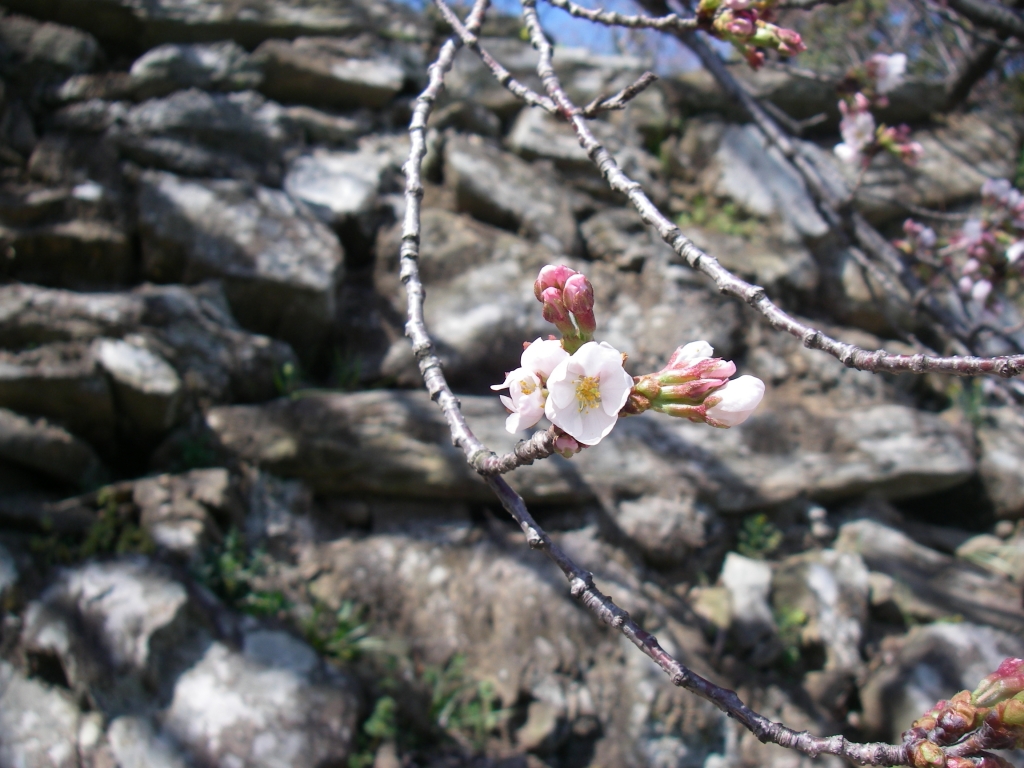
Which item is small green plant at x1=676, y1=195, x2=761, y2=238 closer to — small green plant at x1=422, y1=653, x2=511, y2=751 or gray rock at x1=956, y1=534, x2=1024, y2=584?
gray rock at x1=956, y1=534, x2=1024, y2=584

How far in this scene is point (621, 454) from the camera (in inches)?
146

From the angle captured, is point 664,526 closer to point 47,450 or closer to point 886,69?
point 886,69

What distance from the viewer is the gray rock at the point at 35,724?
2191 millimetres

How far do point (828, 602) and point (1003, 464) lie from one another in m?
1.85

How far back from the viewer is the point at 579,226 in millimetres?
4863

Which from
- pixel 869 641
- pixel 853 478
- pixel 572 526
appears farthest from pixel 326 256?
pixel 869 641

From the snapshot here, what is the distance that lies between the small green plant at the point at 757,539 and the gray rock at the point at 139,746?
2933 millimetres

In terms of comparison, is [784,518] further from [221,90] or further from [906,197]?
[221,90]

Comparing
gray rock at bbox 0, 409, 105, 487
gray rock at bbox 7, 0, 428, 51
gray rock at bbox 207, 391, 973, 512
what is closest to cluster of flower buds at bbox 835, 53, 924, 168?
gray rock at bbox 207, 391, 973, 512

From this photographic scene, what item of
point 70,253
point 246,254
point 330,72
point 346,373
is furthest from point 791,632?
point 330,72

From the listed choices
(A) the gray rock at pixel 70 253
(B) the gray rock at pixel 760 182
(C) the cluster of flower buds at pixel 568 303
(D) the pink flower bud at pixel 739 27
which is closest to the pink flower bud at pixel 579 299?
(C) the cluster of flower buds at pixel 568 303

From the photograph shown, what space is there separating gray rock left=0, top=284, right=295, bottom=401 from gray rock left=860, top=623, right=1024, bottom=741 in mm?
3520

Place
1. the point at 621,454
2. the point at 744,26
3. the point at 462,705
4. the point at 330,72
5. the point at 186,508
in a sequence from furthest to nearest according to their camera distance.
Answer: the point at 330,72 < the point at 621,454 < the point at 186,508 < the point at 462,705 < the point at 744,26

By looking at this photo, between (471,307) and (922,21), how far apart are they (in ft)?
19.3
